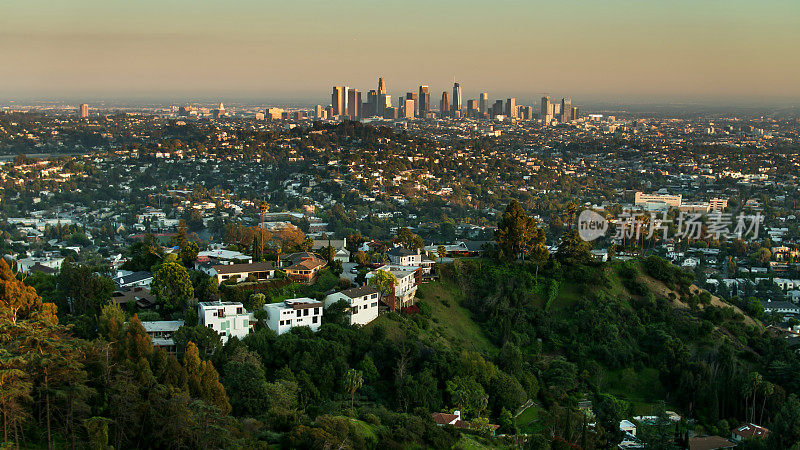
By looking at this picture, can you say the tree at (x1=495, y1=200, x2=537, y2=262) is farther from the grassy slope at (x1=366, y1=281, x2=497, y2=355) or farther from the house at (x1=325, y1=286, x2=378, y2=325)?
the house at (x1=325, y1=286, x2=378, y2=325)

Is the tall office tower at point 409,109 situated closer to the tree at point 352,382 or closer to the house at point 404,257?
the house at point 404,257

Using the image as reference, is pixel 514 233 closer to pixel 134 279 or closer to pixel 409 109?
pixel 134 279

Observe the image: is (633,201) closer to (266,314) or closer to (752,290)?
(752,290)

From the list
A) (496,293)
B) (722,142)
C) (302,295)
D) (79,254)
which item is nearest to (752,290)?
(496,293)

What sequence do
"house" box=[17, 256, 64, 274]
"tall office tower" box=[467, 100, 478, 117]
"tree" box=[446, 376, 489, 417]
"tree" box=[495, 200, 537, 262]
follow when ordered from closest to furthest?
"tree" box=[446, 376, 489, 417], "tree" box=[495, 200, 537, 262], "house" box=[17, 256, 64, 274], "tall office tower" box=[467, 100, 478, 117]

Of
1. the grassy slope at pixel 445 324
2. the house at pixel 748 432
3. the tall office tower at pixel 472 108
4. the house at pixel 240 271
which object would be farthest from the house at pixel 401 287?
the tall office tower at pixel 472 108

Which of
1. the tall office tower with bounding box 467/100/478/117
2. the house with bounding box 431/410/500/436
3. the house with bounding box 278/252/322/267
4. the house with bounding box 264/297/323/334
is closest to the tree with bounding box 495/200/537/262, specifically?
the house with bounding box 278/252/322/267

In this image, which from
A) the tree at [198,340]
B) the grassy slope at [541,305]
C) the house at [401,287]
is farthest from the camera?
the house at [401,287]
